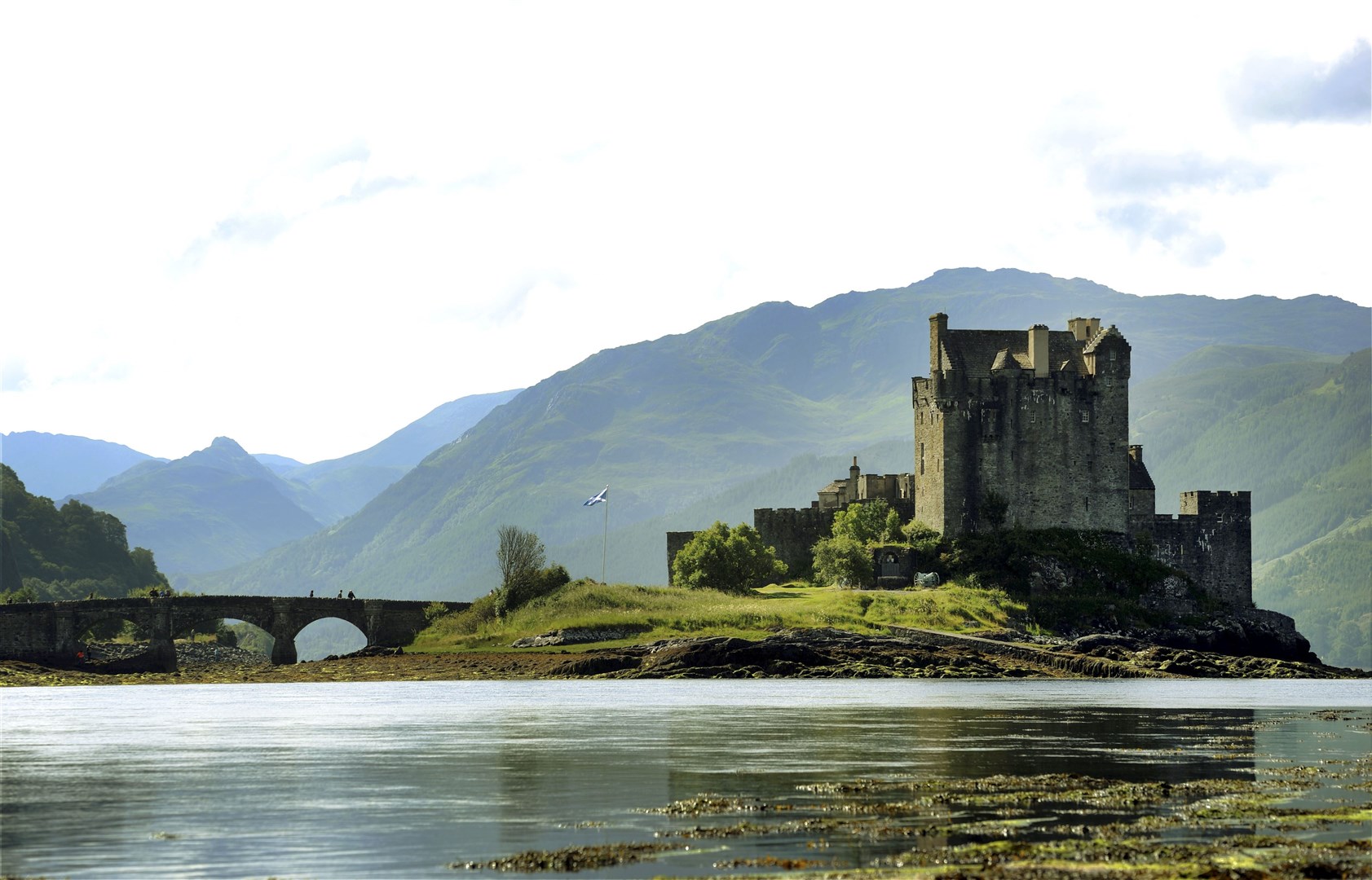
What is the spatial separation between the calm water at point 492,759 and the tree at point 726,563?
43610 mm

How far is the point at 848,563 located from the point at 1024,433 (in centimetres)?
1621

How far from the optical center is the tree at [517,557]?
122812 millimetres

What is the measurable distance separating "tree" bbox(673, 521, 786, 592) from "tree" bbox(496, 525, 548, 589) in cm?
1081

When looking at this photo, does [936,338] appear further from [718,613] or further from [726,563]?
[718,613]

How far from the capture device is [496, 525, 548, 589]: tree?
123 meters

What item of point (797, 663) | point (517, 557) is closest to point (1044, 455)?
point (797, 663)

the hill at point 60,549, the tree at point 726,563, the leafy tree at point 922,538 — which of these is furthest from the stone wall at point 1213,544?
the hill at point 60,549

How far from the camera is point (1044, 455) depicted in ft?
399

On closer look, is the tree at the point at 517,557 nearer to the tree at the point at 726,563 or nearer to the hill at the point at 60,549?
the tree at the point at 726,563

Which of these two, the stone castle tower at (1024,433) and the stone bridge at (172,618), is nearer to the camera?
the stone bridge at (172,618)

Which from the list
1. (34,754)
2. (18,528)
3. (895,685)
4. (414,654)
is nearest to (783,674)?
(895,685)

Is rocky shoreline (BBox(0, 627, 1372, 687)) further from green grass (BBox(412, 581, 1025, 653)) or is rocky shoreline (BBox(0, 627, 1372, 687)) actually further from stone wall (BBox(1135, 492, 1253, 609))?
stone wall (BBox(1135, 492, 1253, 609))

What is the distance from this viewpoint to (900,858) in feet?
78.3

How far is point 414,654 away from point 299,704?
42.1 meters
